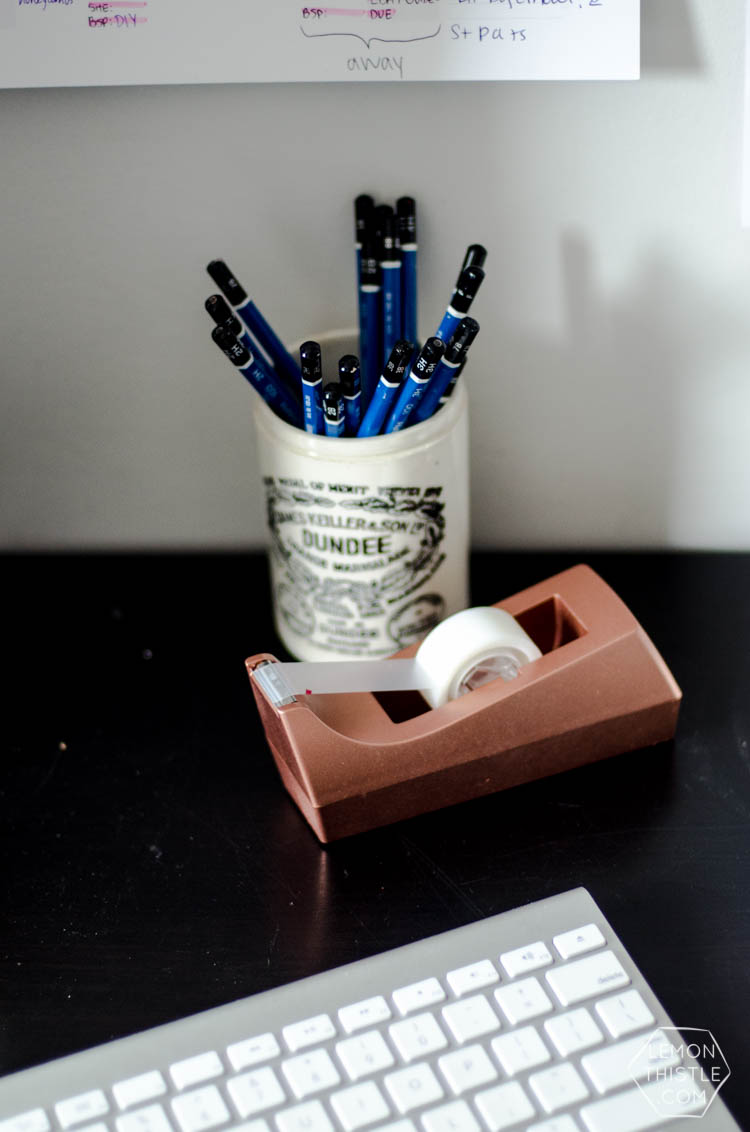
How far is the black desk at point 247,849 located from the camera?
1.48ft

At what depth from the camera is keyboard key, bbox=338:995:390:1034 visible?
40 centimetres

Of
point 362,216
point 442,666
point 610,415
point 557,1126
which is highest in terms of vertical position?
point 362,216

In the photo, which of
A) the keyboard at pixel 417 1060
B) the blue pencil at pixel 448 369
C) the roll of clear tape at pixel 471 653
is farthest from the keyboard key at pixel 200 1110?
the blue pencil at pixel 448 369

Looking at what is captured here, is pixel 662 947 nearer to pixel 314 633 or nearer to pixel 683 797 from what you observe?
pixel 683 797

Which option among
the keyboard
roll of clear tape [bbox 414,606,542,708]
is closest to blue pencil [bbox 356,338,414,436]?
roll of clear tape [bbox 414,606,542,708]

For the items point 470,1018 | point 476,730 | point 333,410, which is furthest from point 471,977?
point 333,410

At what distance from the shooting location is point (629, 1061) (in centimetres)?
39

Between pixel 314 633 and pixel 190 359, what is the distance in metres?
0.18

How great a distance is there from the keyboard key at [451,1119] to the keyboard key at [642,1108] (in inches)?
1.5

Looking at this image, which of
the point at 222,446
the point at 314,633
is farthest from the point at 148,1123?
the point at 222,446

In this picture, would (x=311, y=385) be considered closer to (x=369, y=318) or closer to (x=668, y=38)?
(x=369, y=318)

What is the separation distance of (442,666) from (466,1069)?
187mm

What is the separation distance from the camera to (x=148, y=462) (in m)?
0.68

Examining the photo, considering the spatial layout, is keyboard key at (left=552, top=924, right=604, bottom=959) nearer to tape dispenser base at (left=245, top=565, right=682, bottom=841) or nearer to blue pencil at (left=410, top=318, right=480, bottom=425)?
tape dispenser base at (left=245, top=565, right=682, bottom=841)
